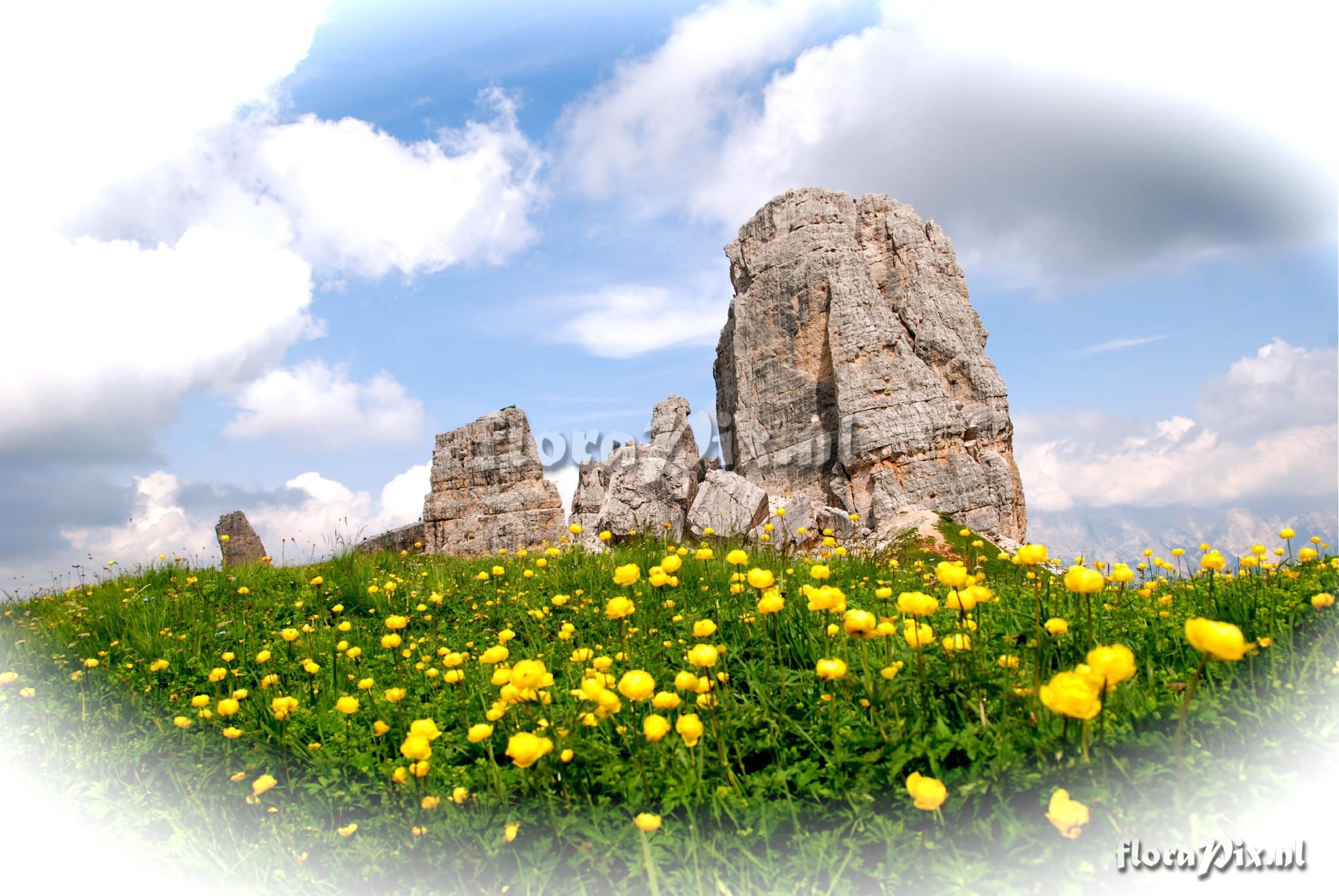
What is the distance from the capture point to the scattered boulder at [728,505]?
23922 millimetres

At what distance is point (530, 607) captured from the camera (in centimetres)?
704

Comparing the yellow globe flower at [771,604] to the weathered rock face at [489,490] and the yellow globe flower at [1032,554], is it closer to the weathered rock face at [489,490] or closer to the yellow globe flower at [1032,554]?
the yellow globe flower at [1032,554]

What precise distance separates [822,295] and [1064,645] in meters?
26.9

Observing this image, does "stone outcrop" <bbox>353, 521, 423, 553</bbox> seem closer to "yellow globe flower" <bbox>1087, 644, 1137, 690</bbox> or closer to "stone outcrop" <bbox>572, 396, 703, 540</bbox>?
"stone outcrop" <bbox>572, 396, 703, 540</bbox>

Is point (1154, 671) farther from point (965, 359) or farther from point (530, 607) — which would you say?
point (965, 359)

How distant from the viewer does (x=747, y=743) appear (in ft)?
10.9

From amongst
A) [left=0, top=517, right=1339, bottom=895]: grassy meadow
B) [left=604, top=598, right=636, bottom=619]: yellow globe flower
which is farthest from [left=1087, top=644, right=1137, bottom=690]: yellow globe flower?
[left=604, top=598, right=636, bottom=619]: yellow globe flower

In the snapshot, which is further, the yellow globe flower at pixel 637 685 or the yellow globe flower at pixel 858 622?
the yellow globe flower at pixel 858 622

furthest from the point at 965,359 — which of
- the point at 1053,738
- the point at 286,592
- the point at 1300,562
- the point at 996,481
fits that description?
the point at 1053,738

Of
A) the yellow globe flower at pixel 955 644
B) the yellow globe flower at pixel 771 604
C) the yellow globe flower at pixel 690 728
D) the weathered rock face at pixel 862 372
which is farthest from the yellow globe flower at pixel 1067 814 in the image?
the weathered rock face at pixel 862 372

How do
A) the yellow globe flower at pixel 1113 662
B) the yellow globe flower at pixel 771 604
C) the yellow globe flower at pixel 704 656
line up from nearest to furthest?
the yellow globe flower at pixel 1113 662 → the yellow globe flower at pixel 704 656 → the yellow globe flower at pixel 771 604

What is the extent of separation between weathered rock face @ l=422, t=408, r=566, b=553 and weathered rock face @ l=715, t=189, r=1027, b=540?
27.8ft

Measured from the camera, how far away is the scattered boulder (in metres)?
23.9

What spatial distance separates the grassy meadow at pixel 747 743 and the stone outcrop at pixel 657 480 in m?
18.0
